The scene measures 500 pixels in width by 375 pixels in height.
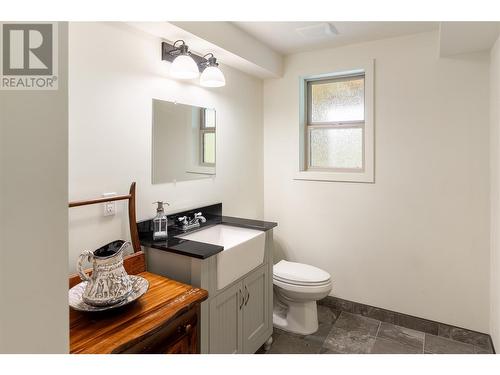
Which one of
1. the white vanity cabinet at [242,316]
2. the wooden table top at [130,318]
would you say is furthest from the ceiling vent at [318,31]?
the wooden table top at [130,318]

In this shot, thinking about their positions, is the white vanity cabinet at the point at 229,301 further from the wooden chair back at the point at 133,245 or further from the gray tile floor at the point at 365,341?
the gray tile floor at the point at 365,341

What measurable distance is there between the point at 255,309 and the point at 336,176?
1371 millimetres

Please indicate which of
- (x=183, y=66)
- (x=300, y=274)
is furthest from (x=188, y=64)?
(x=300, y=274)

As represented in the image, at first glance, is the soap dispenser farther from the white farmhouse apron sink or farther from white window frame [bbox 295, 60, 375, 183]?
white window frame [bbox 295, 60, 375, 183]

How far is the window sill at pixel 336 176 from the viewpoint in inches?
105

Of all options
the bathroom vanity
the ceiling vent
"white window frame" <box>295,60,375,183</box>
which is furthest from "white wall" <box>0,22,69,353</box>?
"white window frame" <box>295,60,375,183</box>

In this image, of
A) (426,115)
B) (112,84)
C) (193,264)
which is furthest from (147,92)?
(426,115)

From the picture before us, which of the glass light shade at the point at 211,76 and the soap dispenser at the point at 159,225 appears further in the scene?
the glass light shade at the point at 211,76

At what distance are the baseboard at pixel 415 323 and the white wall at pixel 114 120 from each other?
1558mm

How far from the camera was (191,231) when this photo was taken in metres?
2.13

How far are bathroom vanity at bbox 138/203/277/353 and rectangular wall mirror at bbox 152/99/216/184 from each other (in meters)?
0.30

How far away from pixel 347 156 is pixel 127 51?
1995 mm

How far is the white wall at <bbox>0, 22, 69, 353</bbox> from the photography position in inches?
19.4

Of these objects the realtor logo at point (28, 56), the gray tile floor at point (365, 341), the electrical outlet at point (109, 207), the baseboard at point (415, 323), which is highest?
the realtor logo at point (28, 56)
